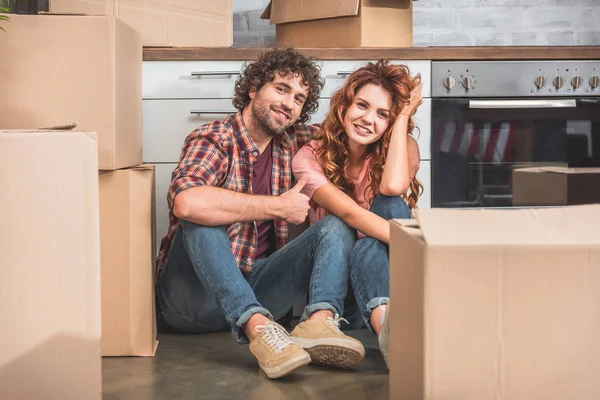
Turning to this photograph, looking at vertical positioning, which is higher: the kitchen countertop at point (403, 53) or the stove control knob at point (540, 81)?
the kitchen countertop at point (403, 53)

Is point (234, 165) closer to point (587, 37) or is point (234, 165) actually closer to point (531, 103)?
point (531, 103)

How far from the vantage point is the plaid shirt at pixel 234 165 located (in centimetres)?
200

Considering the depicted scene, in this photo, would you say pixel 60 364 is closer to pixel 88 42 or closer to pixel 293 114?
pixel 88 42

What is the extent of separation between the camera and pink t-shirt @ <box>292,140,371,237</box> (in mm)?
2043

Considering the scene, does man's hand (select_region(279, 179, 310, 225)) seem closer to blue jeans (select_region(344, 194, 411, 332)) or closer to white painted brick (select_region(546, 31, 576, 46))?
blue jeans (select_region(344, 194, 411, 332))

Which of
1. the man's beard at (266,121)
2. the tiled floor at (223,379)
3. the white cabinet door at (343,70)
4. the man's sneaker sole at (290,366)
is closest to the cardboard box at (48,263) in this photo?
the tiled floor at (223,379)

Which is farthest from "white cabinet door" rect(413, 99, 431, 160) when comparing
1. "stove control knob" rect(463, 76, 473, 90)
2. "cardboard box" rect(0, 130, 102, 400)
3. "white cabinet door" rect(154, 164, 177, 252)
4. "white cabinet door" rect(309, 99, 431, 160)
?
"cardboard box" rect(0, 130, 102, 400)

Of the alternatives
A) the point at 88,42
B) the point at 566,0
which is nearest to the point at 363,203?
the point at 88,42

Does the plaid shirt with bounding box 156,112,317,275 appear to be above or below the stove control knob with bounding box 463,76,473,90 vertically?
below

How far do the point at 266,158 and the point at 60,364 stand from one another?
40.9 inches

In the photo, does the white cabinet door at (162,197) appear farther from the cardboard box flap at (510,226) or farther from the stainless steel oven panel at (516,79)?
the cardboard box flap at (510,226)

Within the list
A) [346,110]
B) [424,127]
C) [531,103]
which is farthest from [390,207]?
[531,103]

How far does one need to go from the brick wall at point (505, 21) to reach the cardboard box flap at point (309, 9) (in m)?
0.42

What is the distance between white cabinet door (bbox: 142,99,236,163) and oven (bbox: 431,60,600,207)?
2.34ft
